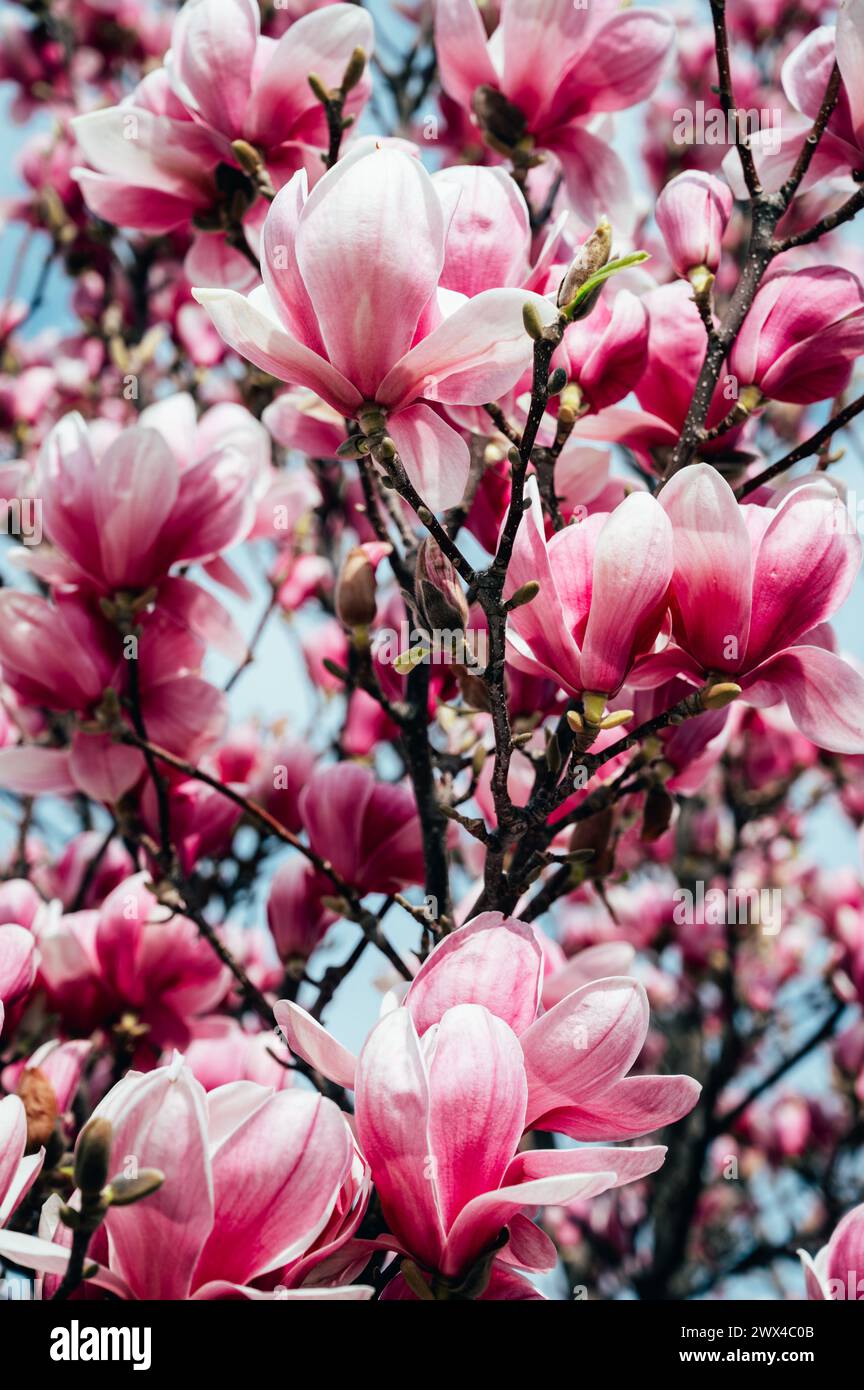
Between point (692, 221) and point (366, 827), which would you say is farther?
point (366, 827)

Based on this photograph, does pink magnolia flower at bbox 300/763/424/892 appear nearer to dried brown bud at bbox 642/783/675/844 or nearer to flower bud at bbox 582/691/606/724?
dried brown bud at bbox 642/783/675/844

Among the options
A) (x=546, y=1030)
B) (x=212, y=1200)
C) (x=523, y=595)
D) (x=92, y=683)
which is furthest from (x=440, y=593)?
(x=92, y=683)

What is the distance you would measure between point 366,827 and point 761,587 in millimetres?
561

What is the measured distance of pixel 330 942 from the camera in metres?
1.63

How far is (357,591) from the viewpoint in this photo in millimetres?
1164

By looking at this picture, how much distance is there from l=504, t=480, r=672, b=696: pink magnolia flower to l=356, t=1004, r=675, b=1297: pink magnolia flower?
0.86 feet

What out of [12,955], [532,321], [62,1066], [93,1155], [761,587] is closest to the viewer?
[93,1155]

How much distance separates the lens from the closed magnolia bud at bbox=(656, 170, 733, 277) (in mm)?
1062

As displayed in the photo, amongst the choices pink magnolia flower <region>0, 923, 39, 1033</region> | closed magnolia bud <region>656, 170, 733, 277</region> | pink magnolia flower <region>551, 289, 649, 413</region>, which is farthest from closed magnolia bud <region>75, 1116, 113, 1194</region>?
closed magnolia bud <region>656, 170, 733, 277</region>

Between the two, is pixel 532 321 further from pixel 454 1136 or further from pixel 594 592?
pixel 454 1136

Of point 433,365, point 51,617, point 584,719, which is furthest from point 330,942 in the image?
point 433,365

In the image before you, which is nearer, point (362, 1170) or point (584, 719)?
A: point (362, 1170)
